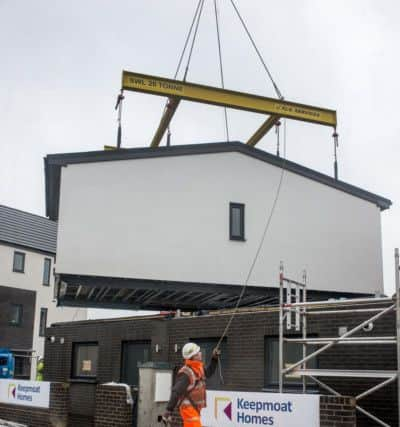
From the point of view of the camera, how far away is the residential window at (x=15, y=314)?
40.7 m

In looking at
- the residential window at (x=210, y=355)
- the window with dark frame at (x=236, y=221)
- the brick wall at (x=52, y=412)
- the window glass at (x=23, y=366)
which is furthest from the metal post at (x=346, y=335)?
the window glass at (x=23, y=366)

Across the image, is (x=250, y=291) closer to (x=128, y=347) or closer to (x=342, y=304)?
(x=128, y=347)

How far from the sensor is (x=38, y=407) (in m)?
16.1

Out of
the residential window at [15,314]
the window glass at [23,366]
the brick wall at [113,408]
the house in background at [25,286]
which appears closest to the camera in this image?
the brick wall at [113,408]

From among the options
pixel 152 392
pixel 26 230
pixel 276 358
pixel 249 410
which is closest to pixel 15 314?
pixel 26 230

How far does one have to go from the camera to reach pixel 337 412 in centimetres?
1001

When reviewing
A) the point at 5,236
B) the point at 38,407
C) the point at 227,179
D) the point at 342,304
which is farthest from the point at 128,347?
the point at 5,236

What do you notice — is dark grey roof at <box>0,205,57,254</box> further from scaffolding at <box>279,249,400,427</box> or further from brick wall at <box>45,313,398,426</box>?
scaffolding at <box>279,249,400,427</box>

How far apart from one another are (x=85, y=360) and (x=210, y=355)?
532 centimetres

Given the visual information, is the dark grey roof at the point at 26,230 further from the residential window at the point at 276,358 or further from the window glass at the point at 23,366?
the residential window at the point at 276,358

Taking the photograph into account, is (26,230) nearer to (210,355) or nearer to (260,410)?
(210,355)

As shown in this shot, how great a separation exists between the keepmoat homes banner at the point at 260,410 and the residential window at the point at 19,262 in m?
31.4

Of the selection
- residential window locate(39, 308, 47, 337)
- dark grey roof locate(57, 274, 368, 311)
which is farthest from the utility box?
residential window locate(39, 308, 47, 337)

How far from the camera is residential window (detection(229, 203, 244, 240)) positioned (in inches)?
801
